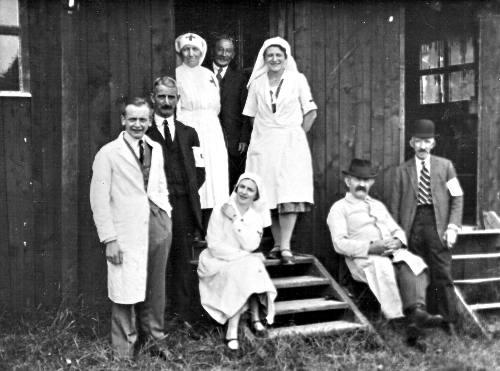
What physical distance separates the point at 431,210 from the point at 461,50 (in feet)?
8.53

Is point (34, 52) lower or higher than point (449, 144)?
higher

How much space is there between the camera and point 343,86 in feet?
23.8

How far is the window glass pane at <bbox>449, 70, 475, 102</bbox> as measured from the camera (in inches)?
320

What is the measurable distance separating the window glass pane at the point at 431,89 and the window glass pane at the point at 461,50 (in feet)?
1.11

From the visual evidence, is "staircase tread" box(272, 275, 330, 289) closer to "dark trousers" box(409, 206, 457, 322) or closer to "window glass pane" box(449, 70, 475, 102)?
"dark trousers" box(409, 206, 457, 322)

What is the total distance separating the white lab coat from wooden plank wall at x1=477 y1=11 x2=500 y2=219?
4188 millimetres

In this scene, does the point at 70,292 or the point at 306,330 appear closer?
the point at 306,330

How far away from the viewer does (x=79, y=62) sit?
6.30 metres

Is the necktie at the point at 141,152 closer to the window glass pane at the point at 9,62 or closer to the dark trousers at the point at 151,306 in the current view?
the dark trousers at the point at 151,306

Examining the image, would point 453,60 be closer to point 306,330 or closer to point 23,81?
point 306,330

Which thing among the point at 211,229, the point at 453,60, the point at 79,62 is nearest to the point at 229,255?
the point at 211,229

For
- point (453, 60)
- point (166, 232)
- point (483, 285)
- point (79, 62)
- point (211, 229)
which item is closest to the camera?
point (166, 232)

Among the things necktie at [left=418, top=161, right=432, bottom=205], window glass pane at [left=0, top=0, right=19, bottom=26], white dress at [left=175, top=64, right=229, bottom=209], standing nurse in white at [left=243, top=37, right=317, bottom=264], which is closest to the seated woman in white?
standing nurse in white at [left=243, top=37, right=317, bottom=264]

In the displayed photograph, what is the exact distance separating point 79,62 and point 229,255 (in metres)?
2.24
